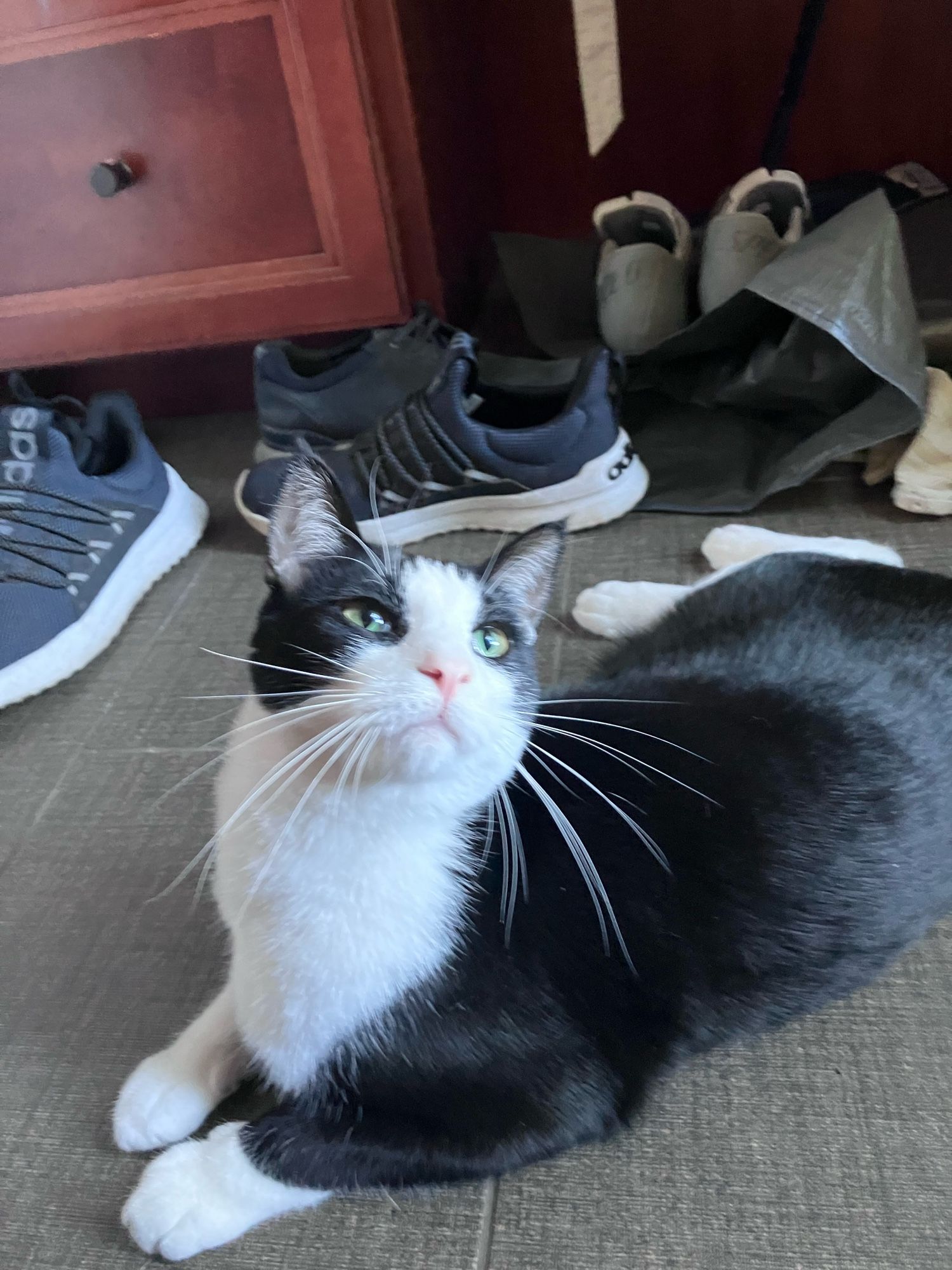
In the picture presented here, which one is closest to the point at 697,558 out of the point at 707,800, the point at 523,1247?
the point at 707,800

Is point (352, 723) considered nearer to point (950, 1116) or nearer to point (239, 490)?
point (950, 1116)

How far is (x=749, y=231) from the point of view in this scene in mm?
1390

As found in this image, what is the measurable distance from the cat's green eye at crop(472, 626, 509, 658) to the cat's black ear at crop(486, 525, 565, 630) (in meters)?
0.05

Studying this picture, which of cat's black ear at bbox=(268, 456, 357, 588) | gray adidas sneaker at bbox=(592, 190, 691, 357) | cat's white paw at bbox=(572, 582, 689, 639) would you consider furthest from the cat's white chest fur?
gray adidas sneaker at bbox=(592, 190, 691, 357)

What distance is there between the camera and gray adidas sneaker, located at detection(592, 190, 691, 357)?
4.79 ft

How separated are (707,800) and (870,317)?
32.1 inches

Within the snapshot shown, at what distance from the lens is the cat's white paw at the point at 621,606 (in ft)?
3.50

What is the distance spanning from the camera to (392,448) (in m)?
1.27

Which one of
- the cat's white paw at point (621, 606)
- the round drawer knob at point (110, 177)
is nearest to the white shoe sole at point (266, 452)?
the round drawer knob at point (110, 177)

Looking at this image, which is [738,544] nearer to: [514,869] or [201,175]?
[514,869]

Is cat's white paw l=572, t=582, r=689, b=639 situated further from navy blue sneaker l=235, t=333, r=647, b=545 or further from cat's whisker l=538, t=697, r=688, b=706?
cat's whisker l=538, t=697, r=688, b=706

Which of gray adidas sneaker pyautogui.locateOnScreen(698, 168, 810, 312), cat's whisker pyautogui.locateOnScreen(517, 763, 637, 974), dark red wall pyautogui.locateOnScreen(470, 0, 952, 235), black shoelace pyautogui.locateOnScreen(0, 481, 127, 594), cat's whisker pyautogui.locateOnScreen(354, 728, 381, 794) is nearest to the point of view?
cat's whisker pyautogui.locateOnScreen(354, 728, 381, 794)

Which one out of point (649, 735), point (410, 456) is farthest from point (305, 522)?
point (410, 456)

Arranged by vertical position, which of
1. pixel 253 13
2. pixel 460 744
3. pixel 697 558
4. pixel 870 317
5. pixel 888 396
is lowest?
pixel 697 558
